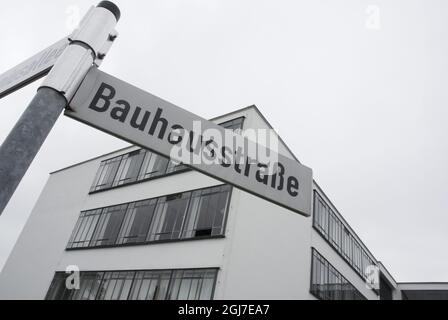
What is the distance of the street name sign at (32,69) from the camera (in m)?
2.25

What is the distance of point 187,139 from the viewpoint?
256cm

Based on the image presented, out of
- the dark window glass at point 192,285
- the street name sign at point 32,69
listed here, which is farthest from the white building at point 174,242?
the street name sign at point 32,69

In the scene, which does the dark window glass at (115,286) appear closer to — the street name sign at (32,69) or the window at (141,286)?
the window at (141,286)

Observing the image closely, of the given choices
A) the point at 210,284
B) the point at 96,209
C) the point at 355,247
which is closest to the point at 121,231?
the point at 96,209

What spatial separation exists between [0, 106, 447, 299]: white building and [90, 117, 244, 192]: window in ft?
0.27

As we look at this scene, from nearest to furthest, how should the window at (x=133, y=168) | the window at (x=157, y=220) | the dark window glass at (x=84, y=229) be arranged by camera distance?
1. the window at (x=157, y=220)
2. the window at (x=133, y=168)
3. the dark window glass at (x=84, y=229)

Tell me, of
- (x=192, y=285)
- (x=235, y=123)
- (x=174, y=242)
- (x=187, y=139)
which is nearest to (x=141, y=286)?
(x=174, y=242)

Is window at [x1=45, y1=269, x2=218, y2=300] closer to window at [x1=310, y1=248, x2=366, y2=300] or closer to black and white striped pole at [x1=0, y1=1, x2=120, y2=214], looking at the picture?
window at [x1=310, y1=248, x2=366, y2=300]

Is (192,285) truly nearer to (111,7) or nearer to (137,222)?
(137,222)

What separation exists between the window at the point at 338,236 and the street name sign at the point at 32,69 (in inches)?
630

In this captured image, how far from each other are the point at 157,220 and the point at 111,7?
15015mm

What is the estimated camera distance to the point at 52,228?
888 inches

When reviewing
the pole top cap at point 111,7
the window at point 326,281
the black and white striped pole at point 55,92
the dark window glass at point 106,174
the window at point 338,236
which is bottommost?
the black and white striped pole at point 55,92

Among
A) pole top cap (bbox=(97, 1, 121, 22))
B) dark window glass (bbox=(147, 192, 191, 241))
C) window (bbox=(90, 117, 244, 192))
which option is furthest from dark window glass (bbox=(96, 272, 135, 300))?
pole top cap (bbox=(97, 1, 121, 22))
